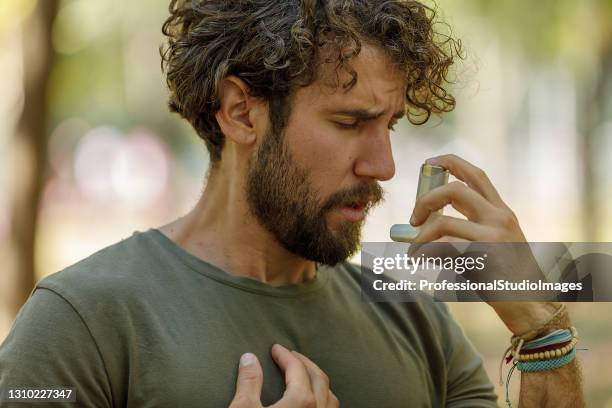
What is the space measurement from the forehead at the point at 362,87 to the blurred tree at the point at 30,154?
8.53 ft

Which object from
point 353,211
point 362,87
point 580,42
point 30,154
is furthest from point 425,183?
point 580,42

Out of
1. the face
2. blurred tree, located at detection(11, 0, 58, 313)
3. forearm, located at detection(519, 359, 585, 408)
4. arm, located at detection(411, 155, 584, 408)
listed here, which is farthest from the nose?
blurred tree, located at detection(11, 0, 58, 313)

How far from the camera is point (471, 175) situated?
2545mm

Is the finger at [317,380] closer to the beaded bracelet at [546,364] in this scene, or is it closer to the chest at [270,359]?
the chest at [270,359]

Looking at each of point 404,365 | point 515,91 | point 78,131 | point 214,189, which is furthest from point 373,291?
point 78,131

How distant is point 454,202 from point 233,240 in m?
0.67

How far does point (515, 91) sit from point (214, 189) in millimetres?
8481

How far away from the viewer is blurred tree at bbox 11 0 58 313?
187 inches

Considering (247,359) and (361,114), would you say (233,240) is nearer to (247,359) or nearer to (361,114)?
(247,359)

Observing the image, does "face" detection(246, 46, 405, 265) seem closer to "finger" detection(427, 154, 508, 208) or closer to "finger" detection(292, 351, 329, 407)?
"finger" detection(427, 154, 508, 208)

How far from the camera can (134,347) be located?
90.0 inches

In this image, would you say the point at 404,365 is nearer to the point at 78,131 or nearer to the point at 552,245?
the point at 552,245

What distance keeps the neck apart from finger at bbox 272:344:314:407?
0.92 ft

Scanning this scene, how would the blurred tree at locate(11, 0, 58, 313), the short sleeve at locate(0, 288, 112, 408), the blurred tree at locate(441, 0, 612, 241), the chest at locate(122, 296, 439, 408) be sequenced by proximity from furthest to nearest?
the blurred tree at locate(441, 0, 612, 241), the blurred tree at locate(11, 0, 58, 313), the chest at locate(122, 296, 439, 408), the short sleeve at locate(0, 288, 112, 408)
